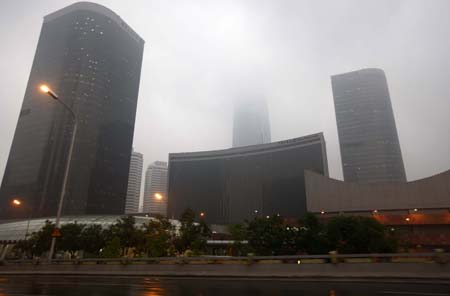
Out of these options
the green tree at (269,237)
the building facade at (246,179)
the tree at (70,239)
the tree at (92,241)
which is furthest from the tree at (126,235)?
the building facade at (246,179)

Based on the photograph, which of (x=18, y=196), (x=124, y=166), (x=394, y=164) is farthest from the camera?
(x=394, y=164)

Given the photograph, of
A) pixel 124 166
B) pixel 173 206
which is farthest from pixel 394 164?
pixel 124 166

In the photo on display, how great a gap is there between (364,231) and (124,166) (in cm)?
16314

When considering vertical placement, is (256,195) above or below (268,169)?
below

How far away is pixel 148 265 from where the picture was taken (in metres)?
24.0

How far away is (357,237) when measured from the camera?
3697cm

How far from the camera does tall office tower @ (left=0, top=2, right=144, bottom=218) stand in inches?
5935

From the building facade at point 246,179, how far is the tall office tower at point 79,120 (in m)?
37.5

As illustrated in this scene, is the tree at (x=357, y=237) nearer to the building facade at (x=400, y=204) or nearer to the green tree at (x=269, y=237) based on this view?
the green tree at (x=269, y=237)

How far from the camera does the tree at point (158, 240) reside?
35.2m

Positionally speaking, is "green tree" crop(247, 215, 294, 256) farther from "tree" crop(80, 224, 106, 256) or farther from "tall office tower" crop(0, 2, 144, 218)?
"tall office tower" crop(0, 2, 144, 218)

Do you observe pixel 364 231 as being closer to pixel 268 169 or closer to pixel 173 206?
pixel 268 169

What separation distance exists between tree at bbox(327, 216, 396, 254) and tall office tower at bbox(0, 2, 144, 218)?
139680 mm

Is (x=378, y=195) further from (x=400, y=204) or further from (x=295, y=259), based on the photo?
(x=295, y=259)
